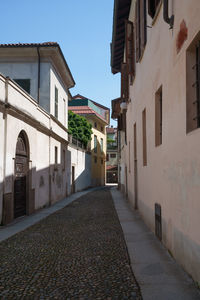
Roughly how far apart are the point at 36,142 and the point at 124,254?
7797mm

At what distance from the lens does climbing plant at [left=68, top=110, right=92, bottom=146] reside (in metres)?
31.4

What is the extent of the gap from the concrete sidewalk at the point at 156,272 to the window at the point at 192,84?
192 centimetres

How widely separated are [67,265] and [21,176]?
6339 mm

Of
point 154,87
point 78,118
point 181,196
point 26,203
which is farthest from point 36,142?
point 78,118

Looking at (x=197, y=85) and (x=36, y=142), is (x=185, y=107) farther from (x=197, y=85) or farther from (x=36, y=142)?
(x=36, y=142)

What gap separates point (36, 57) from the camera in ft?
50.7

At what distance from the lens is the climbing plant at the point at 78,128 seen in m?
31.4

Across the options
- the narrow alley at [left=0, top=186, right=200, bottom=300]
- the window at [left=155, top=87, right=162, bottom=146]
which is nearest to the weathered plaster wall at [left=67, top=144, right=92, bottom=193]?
the narrow alley at [left=0, top=186, right=200, bottom=300]

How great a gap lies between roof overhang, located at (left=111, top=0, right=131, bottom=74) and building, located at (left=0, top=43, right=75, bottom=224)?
262 centimetres

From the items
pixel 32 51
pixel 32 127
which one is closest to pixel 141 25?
pixel 32 127

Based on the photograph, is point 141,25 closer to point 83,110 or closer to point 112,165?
point 83,110

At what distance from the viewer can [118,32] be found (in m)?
15.1

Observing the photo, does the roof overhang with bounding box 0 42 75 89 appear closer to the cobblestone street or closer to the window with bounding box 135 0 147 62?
the window with bounding box 135 0 147 62

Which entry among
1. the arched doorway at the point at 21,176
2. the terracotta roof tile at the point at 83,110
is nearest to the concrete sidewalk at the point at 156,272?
the arched doorway at the point at 21,176
